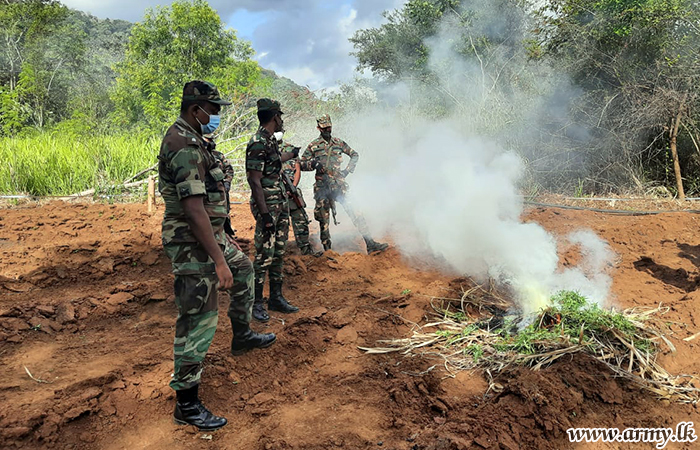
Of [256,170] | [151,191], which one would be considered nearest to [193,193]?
[256,170]

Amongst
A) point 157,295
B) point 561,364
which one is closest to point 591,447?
point 561,364

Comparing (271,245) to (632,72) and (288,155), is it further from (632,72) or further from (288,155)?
(632,72)

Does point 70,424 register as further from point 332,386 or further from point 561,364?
point 561,364

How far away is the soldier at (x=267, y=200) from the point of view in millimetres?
4414

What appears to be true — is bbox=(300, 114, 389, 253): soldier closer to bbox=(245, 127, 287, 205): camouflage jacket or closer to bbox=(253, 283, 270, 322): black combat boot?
bbox=(245, 127, 287, 205): camouflage jacket

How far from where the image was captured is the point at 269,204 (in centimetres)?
459

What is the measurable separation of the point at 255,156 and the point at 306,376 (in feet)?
6.97

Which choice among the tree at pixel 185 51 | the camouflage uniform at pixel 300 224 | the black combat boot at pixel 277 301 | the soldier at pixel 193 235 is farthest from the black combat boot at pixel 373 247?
the tree at pixel 185 51

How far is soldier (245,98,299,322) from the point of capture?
4.41 metres

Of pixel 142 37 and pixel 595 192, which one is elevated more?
pixel 142 37

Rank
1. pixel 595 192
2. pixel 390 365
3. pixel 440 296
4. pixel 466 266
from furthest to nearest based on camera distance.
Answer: pixel 595 192
pixel 466 266
pixel 440 296
pixel 390 365

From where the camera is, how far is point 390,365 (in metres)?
3.59

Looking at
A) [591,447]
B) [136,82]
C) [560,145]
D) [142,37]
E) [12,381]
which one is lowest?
[591,447]

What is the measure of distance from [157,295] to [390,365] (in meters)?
3.09
